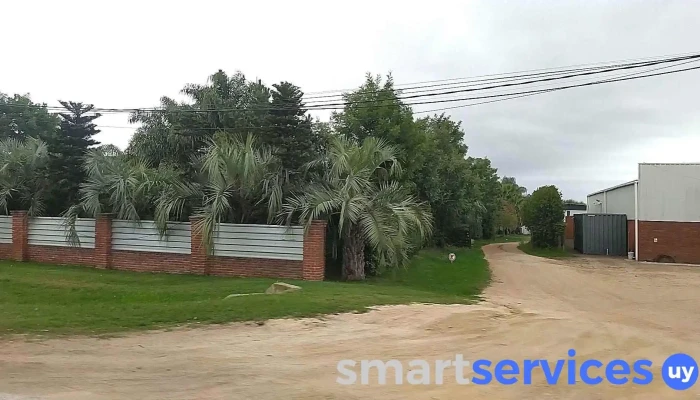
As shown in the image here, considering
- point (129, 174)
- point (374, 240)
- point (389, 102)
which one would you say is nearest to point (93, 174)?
point (129, 174)

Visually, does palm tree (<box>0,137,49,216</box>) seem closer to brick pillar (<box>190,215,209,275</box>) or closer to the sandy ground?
brick pillar (<box>190,215,209,275</box>)

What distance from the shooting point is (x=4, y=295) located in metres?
13.0

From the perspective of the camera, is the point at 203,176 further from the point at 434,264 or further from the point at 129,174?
the point at 434,264

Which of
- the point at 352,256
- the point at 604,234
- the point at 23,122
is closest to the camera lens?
the point at 352,256

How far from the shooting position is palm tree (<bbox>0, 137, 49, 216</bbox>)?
20688mm

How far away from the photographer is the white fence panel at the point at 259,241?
15.9 metres

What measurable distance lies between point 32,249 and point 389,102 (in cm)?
1439

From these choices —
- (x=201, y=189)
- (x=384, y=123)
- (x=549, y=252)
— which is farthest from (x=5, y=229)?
(x=549, y=252)

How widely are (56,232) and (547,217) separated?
32.6 meters

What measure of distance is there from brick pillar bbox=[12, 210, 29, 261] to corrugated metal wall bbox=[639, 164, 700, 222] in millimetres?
28483

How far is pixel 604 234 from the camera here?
119 feet

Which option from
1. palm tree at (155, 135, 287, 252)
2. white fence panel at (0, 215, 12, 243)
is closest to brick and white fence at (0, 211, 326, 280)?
white fence panel at (0, 215, 12, 243)

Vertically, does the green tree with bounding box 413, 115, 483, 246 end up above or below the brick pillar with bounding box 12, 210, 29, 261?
above

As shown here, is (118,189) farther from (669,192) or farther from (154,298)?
(669,192)
